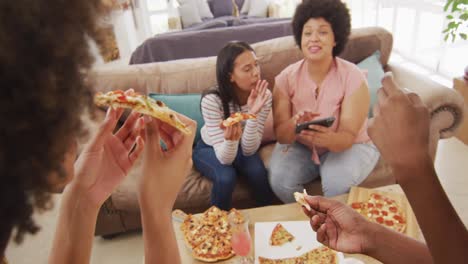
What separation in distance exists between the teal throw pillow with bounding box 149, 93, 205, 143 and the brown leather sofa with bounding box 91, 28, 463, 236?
0.35 feet

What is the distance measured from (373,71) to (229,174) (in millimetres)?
1125

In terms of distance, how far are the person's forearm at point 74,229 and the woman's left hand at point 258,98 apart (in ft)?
3.27

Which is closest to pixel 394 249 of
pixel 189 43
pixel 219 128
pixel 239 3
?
pixel 219 128

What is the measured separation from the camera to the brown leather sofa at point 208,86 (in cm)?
191

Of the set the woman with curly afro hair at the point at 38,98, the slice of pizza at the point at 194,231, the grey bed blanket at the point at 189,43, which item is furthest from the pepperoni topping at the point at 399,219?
the grey bed blanket at the point at 189,43

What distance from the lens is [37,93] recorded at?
0.48 metres

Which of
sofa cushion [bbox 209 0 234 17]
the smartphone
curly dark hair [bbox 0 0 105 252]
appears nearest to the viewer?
curly dark hair [bbox 0 0 105 252]

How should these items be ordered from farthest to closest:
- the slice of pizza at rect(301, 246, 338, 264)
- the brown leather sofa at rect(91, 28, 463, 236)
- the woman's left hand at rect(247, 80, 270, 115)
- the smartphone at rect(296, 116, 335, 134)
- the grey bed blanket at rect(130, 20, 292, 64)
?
the grey bed blanket at rect(130, 20, 292, 64), the brown leather sofa at rect(91, 28, 463, 236), the woman's left hand at rect(247, 80, 270, 115), the smartphone at rect(296, 116, 335, 134), the slice of pizza at rect(301, 246, 338, 264)

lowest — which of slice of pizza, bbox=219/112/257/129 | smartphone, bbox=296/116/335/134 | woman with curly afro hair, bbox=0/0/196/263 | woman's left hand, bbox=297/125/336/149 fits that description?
woman's left hand, bbox=297/125/336/149

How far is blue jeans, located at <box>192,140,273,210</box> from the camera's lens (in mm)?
1831

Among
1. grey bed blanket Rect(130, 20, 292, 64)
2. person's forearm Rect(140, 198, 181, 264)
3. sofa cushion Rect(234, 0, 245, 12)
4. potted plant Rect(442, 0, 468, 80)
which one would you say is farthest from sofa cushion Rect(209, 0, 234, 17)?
person's forearm Rect(140, 198, 181, 264)

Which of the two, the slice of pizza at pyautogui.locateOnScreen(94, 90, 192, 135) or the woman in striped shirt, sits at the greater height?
the slice of pizza at pyautogui.locateOnScreen(94, 90, 192, 135)

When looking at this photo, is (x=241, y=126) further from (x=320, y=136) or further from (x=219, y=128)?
(x=320, y=136)

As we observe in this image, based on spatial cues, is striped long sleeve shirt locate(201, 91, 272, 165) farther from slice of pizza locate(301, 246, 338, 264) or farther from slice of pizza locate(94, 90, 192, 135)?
slice of pizza locate(94, 90, 192, 135)
